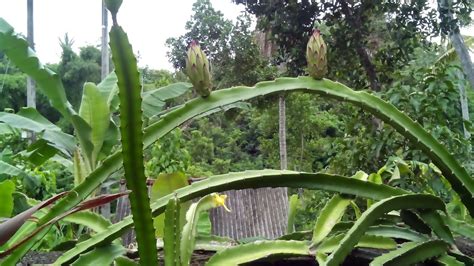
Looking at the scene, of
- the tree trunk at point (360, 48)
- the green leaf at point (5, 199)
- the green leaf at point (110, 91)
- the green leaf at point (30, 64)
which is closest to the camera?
the green leaf at point (5, 199)

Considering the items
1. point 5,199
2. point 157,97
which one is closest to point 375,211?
point 5,199

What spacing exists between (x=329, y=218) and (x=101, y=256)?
1.47 ft

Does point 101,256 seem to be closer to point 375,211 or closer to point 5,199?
point 5,199

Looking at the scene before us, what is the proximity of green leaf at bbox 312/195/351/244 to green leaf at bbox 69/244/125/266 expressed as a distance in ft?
1.24

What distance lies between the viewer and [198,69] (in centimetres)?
104

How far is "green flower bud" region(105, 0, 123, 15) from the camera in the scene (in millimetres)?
746

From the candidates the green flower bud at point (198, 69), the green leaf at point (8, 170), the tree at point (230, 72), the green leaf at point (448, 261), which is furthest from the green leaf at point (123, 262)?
the tree at point (230, 72)

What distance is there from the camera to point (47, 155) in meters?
2.76

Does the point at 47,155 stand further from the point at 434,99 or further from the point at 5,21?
the point at 434,99

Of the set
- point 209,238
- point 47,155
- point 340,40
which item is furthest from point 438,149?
point 340,40

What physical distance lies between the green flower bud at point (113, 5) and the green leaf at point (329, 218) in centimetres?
60

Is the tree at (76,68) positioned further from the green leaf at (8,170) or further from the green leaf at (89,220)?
the green leaf at (89,220)

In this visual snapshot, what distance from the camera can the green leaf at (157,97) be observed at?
2607mm

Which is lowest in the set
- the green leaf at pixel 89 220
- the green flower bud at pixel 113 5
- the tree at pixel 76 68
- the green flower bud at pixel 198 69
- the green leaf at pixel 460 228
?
the green leaf at pixel 89 220
